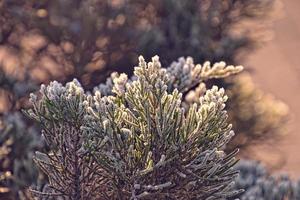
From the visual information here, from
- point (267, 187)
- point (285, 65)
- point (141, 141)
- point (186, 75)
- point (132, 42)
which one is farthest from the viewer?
point (285, 65)

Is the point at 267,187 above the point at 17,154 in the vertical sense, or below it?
below

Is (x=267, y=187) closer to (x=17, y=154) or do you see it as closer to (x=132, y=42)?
(x=17, y=154)

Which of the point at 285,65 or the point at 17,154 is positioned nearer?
the point at 17,154

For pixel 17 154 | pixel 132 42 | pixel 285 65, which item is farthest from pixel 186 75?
pixel 285 65

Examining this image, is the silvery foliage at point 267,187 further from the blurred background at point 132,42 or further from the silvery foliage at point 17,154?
the silvery foliage at point 17,154

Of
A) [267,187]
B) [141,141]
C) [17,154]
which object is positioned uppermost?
[17,154]

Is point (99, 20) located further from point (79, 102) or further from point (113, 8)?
point (79, 102)
